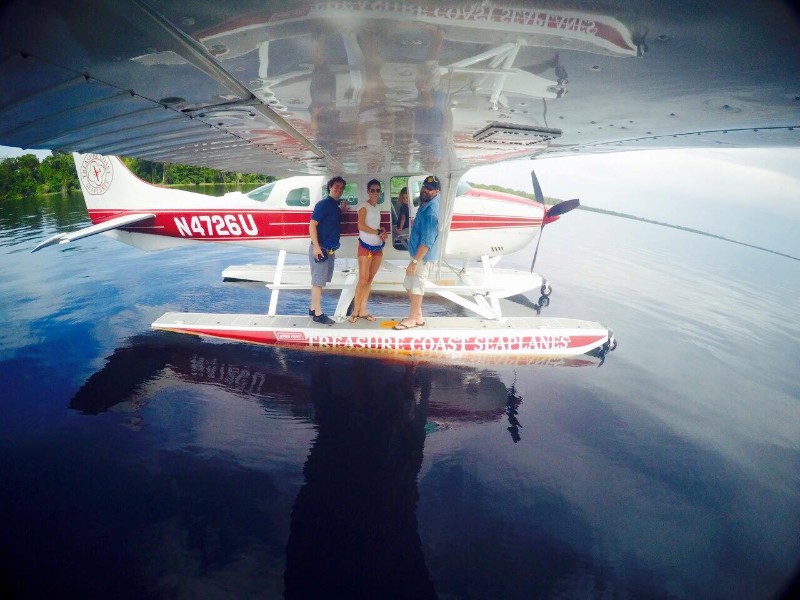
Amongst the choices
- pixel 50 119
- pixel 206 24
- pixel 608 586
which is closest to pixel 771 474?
pixel 608 586

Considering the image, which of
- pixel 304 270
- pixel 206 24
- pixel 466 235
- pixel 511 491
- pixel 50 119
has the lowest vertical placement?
pixel 511 491

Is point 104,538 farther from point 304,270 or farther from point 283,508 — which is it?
point 304,270

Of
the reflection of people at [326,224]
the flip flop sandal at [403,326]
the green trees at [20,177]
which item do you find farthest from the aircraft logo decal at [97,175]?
the green trees at [20,177]

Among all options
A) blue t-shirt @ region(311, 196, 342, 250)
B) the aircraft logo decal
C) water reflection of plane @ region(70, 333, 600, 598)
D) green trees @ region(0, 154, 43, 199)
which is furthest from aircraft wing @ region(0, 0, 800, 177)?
green trees @ region(0, 154, 43, 199)

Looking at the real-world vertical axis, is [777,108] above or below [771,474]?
above

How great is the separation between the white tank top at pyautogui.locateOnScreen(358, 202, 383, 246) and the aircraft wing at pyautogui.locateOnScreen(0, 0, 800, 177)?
1.56m

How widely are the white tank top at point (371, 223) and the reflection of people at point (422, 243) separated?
1.70 feet

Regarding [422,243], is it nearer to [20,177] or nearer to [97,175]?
[97,175]

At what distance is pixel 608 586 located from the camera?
2.22 metres

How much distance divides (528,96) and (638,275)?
14.1 meters

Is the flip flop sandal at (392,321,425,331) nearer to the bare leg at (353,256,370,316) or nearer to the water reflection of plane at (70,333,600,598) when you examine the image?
the water reflection of plane at (70,333,600,598)

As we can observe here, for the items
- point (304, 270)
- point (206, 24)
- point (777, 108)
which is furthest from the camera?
point (304, 270)

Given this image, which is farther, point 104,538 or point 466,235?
point 466,235

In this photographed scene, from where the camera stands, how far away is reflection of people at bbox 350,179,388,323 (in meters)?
4.72
